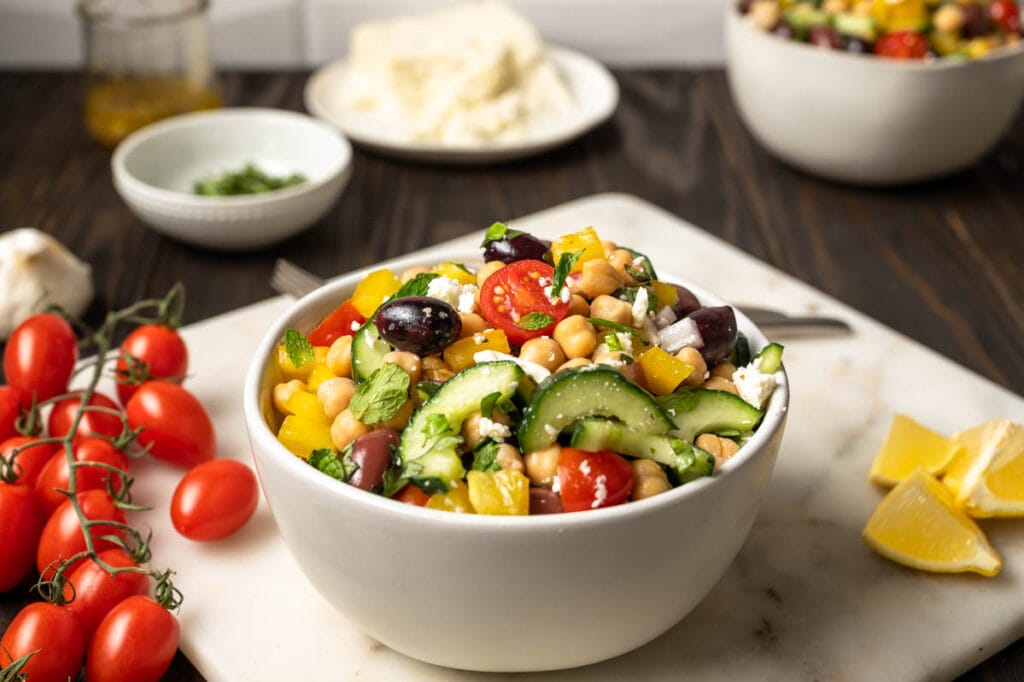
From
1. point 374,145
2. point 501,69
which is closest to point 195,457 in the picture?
point 374,145

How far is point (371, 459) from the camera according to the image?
4.45 feet

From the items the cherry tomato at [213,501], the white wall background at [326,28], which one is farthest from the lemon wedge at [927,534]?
the white wall background at [326,28]

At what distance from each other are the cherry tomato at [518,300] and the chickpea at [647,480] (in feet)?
0.81

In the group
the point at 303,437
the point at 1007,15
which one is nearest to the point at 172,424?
the point at 303,437

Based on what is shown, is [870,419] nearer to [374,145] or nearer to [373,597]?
[373,597]

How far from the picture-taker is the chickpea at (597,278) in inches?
61.9

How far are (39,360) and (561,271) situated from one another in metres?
0.97

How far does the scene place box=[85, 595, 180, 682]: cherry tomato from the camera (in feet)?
4.88

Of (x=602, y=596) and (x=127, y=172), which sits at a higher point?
(x=602, y=596)

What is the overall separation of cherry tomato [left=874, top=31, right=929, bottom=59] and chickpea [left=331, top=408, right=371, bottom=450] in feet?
6.40

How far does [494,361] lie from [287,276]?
991 millimetres

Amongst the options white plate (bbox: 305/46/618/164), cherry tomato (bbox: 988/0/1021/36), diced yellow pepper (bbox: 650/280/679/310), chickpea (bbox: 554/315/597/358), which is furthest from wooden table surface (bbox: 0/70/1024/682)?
chickpea (bbox: 554/315/597/358)

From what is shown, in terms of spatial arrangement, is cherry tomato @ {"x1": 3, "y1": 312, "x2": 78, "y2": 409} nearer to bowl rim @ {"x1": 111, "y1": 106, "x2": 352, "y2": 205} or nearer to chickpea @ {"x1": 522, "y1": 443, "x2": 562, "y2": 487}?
bowl rim @ {"x1": 111, "y1": 106, "x2": 352, "y2": 205}

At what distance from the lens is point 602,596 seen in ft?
4.47
